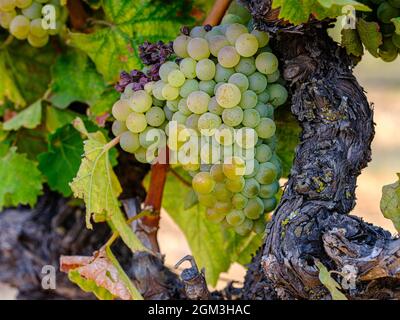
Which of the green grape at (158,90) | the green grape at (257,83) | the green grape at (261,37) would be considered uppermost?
the green grape at (261,37)

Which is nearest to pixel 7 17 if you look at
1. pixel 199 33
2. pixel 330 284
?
pixel 199 33

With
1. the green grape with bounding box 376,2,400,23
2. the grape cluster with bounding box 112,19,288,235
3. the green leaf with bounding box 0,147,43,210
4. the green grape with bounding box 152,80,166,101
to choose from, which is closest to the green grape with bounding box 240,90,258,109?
the grape cluster with bounding box 112,19,288,235

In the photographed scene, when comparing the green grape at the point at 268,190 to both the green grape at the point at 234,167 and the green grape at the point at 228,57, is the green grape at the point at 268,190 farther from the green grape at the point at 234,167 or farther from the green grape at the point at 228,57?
the green grape at the point at 228,57

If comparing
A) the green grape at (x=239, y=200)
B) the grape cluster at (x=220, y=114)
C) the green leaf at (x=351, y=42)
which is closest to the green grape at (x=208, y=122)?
the grape cluster at (x=220, y=114)

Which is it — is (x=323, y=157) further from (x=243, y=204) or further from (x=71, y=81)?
(x=71, y=81)

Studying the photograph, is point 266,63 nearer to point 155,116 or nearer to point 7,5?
point 155,116

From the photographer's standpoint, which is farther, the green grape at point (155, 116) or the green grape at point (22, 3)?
the green grape at point (22, 3)
